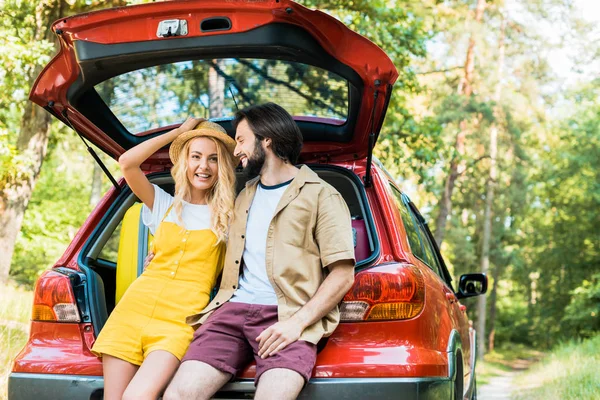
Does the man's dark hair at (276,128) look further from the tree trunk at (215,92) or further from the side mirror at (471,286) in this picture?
the side mirror at (471,286)

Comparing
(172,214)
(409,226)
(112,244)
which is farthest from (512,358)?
(172,214)

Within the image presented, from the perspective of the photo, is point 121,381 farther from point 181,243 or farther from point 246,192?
point 246,192

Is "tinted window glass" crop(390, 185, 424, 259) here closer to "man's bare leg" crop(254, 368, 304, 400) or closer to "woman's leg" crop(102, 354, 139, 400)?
"man's bare leg" crop(254, 368, 304, 400)

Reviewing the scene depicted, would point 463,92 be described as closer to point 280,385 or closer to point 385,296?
point 385,296

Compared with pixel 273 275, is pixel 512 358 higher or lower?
lower

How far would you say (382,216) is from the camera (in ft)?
10.8

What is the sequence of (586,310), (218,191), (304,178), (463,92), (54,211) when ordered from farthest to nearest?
1. (463,92)
2. (586,310)
3. (54,211)
4. (218,191)
5. (304,178)

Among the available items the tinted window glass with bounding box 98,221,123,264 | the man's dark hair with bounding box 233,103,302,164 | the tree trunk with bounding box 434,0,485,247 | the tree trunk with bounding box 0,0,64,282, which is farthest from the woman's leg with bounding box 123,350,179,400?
the tree trunk with bounding box 434,0,485,247

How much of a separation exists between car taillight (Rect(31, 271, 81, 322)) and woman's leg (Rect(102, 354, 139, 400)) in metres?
0.34

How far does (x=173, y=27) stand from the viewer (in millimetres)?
2811

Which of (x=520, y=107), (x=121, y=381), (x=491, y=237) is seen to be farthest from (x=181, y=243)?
(x=491, y=237)

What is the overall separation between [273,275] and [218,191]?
0.60 m

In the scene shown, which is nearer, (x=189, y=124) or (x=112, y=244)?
(x=189, y=124)

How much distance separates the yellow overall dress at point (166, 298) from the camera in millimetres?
2934
